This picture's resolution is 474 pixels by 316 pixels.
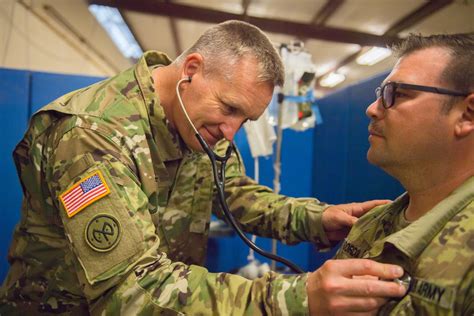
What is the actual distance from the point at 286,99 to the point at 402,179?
46.6 inches

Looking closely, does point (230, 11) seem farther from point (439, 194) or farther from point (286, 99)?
point (439, 194)

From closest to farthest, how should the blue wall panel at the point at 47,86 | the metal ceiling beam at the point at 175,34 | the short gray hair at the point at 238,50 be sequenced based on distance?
the short gray hair at the point at 238,50 → the blue wall panel at the point at 47,86 → the metal ceiling beam at the point at 175,34

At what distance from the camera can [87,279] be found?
0.68m

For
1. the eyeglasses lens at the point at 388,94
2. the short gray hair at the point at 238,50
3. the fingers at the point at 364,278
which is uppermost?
the short gray hair at the point at 238,50

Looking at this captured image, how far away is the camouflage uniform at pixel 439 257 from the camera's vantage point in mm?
590

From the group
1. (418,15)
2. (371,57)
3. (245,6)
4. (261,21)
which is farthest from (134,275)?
(371,57)

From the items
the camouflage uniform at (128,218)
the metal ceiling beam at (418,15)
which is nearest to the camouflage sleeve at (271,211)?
the camouflage uniform at (128,218)

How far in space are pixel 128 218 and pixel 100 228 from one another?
6cm

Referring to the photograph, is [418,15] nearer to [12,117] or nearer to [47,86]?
[47,86]

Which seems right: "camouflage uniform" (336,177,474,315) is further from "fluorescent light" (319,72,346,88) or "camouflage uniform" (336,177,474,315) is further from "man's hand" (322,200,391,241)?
"fluorescent light" (319,72,346,88)

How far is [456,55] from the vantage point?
29.7 inches

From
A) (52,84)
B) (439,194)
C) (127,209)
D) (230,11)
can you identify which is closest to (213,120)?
(127,209)

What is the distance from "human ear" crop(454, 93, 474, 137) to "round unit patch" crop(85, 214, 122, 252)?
76 centimetres

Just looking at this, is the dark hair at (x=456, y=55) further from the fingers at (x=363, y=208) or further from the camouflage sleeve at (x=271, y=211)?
the camouflage sleeve at (x=271, y=211)
